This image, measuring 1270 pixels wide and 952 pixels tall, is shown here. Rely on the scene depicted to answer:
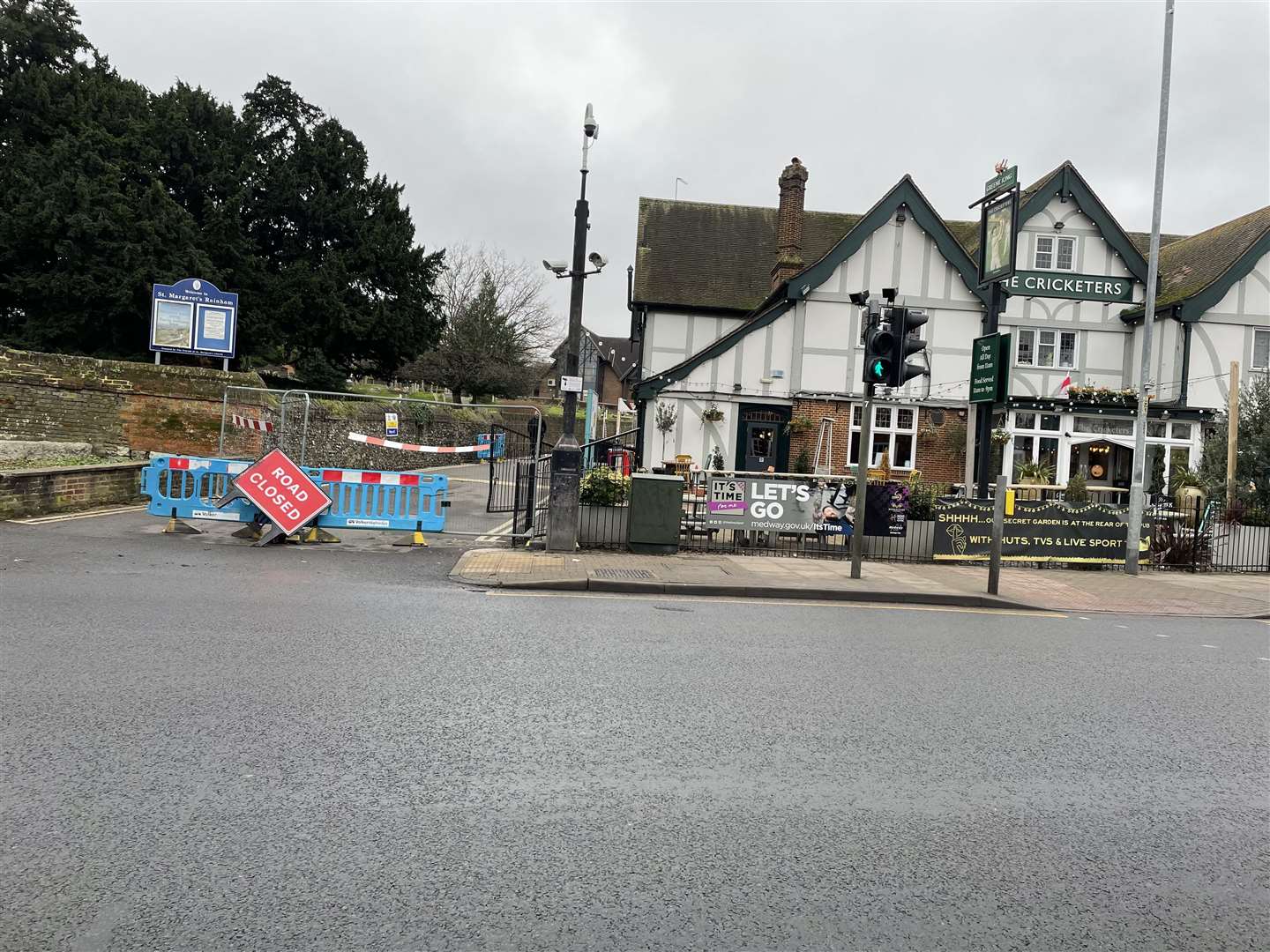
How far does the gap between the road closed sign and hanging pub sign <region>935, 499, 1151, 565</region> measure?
9942 mm

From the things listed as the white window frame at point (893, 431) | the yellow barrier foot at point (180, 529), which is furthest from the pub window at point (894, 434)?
the yellow barrier foot at point (180, 529)

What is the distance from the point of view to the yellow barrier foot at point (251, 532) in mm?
13070

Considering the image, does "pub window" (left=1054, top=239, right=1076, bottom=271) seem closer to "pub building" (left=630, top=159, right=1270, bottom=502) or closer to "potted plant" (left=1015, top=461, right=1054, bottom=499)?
"pub building" (left=630, top=159, right=1270, bottom=502)

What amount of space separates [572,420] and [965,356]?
15.8m

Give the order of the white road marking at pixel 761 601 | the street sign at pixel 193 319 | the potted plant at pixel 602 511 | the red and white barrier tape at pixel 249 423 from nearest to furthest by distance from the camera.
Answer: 1. the white road marking at pixel 761 601
2. the potted plant at pixel 602 511
3. the red and white barrier tape at pixel 249 423
4. the street sign at pixel 193 319

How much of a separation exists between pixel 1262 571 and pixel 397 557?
49.0 ft

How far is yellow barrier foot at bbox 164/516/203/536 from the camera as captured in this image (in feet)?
44.3

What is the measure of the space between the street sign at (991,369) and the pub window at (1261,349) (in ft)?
53.2

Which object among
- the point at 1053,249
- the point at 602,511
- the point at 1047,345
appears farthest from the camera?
Result: the point at 1047,345

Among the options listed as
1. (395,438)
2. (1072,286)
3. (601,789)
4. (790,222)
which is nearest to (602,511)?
(601,789)

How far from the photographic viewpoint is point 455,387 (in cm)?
4894

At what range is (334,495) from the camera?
44.4 feet

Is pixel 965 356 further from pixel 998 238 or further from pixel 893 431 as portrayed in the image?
pixel 998 238

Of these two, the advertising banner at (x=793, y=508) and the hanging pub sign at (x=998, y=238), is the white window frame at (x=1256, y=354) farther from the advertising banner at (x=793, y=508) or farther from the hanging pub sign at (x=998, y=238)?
the advertising banner at (x=793, y=508)
